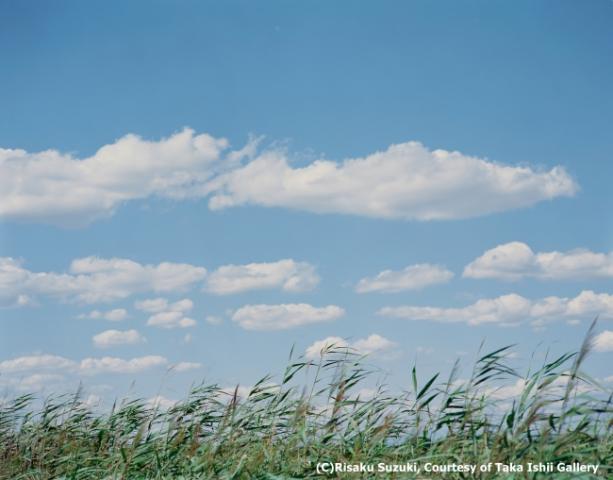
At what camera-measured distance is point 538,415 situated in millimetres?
5234

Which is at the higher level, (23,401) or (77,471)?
(23,401)

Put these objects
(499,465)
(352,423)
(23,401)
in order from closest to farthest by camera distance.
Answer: (499,465), (352,423), (23,401)

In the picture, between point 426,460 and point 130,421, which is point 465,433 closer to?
point 426,460

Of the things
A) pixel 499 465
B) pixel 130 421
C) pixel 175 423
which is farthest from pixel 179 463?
pixel 499 465

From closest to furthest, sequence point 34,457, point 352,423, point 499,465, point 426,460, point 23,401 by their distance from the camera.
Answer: point 499,465 < point 426,460 < point 352,423 < point 34,457 < point 23,401

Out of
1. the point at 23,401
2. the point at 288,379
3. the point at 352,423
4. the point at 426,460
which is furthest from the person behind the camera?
the point at 23,401

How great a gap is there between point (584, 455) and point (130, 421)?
548cm

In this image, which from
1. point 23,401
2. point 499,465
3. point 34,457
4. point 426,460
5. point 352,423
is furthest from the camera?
point 23,401

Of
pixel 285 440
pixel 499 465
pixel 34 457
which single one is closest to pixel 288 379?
pixel 285 440

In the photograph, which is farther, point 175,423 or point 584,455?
point 175,423

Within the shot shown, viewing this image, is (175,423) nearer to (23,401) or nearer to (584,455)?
(23,401)

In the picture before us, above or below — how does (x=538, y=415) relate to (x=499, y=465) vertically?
above

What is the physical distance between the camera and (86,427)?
9.01 m

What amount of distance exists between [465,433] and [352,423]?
1.16 metres
